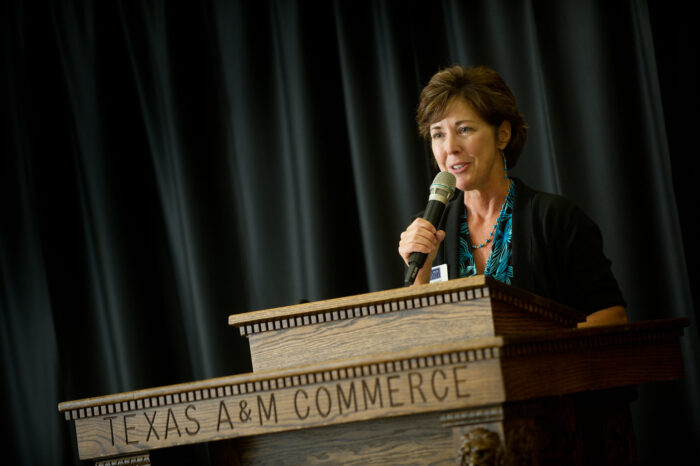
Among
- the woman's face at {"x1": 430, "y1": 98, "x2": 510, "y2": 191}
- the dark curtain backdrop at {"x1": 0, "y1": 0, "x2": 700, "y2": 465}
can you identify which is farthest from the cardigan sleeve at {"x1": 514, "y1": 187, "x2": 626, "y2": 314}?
the dark curtain backdrop at {"x1": 0, "y1": 0, "x2": 700, "y2": 465}

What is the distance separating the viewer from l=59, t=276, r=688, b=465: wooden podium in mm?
1185

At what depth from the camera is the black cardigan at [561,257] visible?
2023 millimetres

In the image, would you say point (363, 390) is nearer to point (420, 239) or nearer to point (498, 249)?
point (420, 239)

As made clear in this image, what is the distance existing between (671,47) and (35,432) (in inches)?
117

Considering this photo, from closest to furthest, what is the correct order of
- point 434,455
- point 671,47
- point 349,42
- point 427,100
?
1. point 434,455
2. point 427,100
3. point 671,47
4. point 349,42

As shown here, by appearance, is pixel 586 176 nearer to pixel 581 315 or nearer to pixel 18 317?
pixel 581 315

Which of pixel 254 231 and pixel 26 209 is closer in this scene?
pixel 254 231

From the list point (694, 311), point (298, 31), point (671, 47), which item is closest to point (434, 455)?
point (694, 311)

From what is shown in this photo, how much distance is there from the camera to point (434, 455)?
130 centimetres

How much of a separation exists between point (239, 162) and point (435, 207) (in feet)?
5.91

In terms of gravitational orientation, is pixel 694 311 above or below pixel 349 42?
below

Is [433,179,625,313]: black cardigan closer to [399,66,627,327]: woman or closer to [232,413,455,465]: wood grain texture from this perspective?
[399,66,627,327]: woman

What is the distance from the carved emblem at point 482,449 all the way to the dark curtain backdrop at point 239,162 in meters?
1.72

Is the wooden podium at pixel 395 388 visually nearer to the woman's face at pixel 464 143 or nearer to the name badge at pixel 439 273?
the name badge at pixel 439 273
